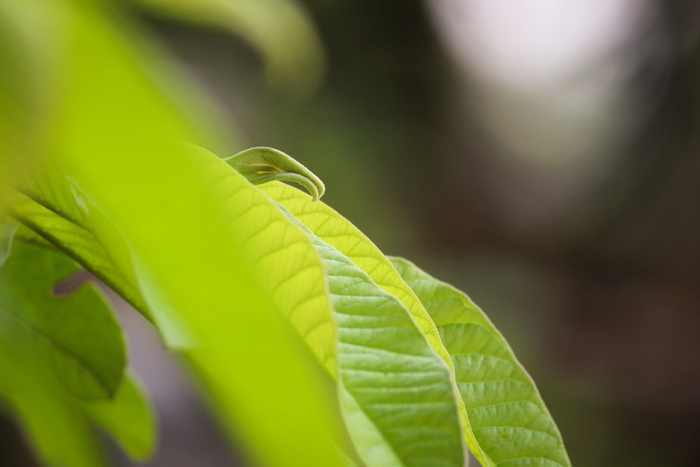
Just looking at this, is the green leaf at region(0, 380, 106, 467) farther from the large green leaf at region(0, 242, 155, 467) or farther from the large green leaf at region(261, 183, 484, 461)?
the large green leaf at region(261, 183, 484, 461)

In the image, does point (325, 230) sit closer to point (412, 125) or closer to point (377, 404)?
point (377, 404)

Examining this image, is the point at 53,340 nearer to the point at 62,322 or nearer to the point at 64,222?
the point at 62,322

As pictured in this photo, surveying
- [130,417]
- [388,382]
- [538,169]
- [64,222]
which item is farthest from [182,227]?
[538,169]

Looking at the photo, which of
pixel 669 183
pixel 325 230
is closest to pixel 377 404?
pixel 325 230

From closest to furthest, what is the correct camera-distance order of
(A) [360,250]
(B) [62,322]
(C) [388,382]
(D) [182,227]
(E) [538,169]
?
(D) [182,227] < (C) [388,382] < (A) [360,250] < (B) [62,322] < (E) [538,169]

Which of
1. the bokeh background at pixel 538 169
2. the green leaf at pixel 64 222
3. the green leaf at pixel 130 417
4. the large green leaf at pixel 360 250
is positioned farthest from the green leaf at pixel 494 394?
the bokeh background at pixel 538 169
